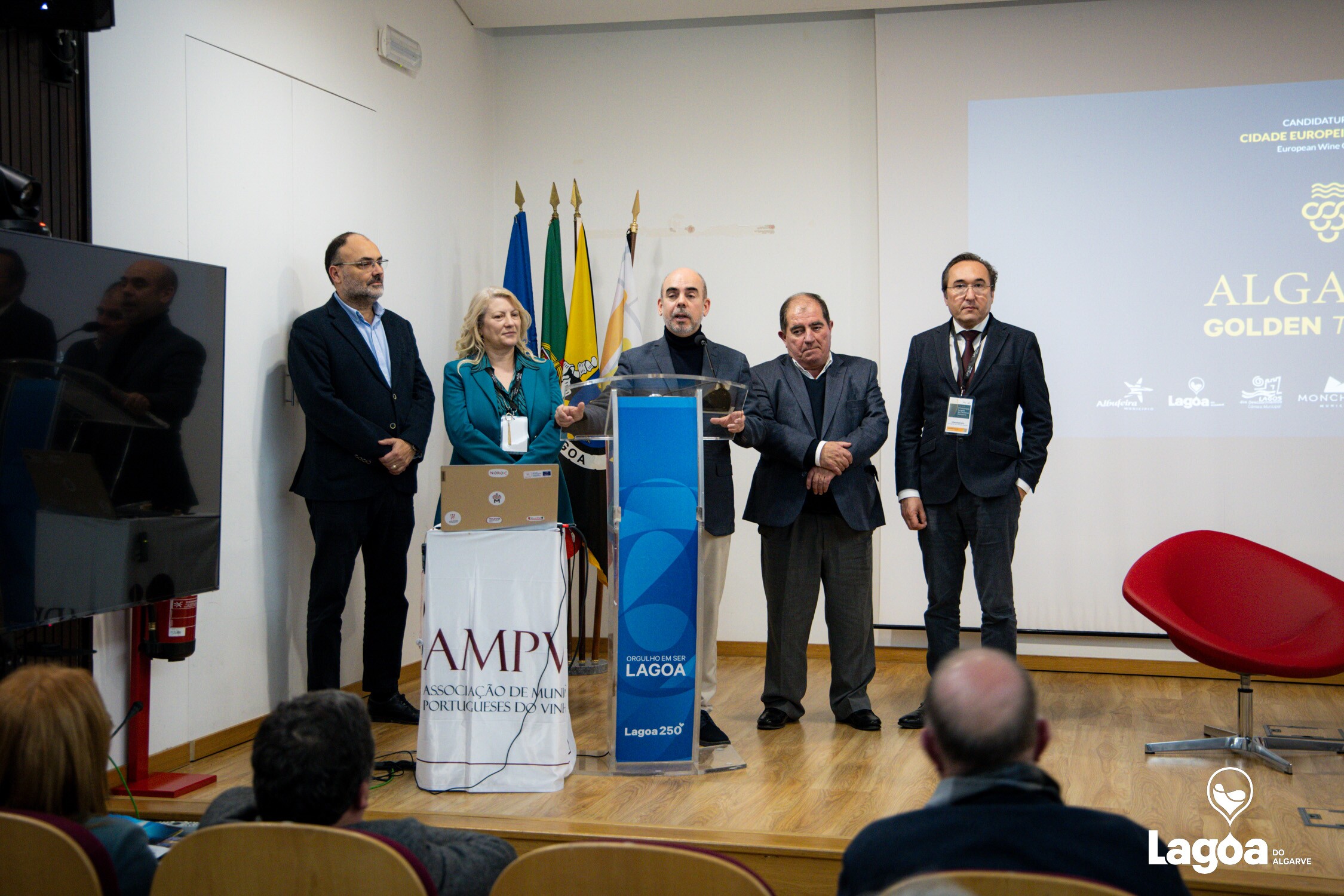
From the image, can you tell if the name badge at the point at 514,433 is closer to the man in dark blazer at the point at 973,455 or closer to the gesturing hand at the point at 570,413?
the gesturing hand at the point at 570,413

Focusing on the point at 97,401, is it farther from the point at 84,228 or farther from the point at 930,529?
the point at 930,529

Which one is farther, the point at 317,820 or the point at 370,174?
the point at 370,174

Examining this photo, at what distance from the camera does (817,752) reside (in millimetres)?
3908

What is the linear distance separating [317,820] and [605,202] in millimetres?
5020

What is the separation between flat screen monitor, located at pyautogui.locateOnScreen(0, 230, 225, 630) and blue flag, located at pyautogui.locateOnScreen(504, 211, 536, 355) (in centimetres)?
256

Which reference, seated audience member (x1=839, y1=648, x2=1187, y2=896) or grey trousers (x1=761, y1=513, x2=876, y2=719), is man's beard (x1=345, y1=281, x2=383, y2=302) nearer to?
grey trousers (x1=761, y1=513, x2=876, y2=719)

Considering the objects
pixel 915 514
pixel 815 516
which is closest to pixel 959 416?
pixel 915 514

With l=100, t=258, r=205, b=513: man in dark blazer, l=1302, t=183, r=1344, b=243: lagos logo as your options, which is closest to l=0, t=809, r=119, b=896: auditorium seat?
l=100, t=258, r=205, b=513: man in dark blazer

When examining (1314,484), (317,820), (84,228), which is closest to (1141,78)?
(1314,484)

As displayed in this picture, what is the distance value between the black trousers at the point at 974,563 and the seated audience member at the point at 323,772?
114 inches

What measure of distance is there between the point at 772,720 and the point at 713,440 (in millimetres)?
1156

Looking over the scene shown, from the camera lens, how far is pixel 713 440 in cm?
412

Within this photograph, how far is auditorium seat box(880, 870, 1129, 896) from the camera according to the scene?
4.30 feet

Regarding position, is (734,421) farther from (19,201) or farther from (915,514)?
(19,201)
